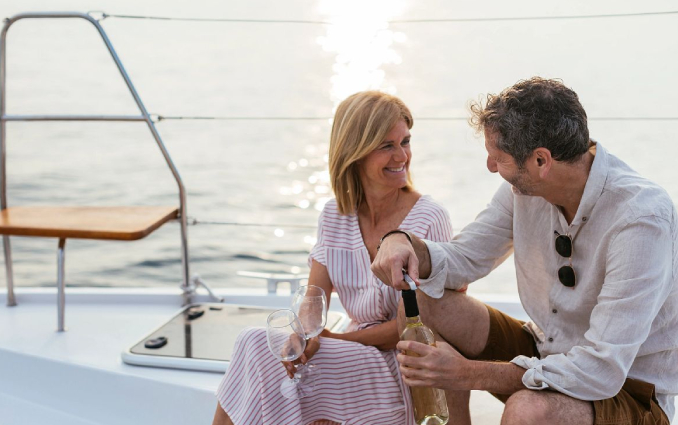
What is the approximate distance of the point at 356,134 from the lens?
2078 mm

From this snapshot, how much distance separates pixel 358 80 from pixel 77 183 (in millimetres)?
2630

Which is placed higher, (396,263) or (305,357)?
(396,263)

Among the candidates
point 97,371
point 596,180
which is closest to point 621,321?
point 596,180

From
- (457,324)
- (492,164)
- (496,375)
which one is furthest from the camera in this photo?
(457,324)

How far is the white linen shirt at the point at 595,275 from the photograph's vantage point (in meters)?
1.48

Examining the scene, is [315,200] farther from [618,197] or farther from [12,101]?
[618,197]

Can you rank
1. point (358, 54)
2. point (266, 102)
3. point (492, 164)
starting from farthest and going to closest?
point (358, 54)
point (266, 102)
point (492, 164)

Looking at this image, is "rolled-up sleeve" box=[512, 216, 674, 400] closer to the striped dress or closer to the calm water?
the striped dress

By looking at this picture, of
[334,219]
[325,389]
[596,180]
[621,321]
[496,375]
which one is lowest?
[325,389]

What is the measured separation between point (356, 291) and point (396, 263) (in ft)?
1.39

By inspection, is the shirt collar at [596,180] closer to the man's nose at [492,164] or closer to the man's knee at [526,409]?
the man's nose at [492,164]

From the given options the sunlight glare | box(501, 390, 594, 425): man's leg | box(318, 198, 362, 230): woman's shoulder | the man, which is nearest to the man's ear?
the man

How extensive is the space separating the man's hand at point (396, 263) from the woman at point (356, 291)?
0.74 feet

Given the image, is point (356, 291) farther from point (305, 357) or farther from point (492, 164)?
point (492, 164)
